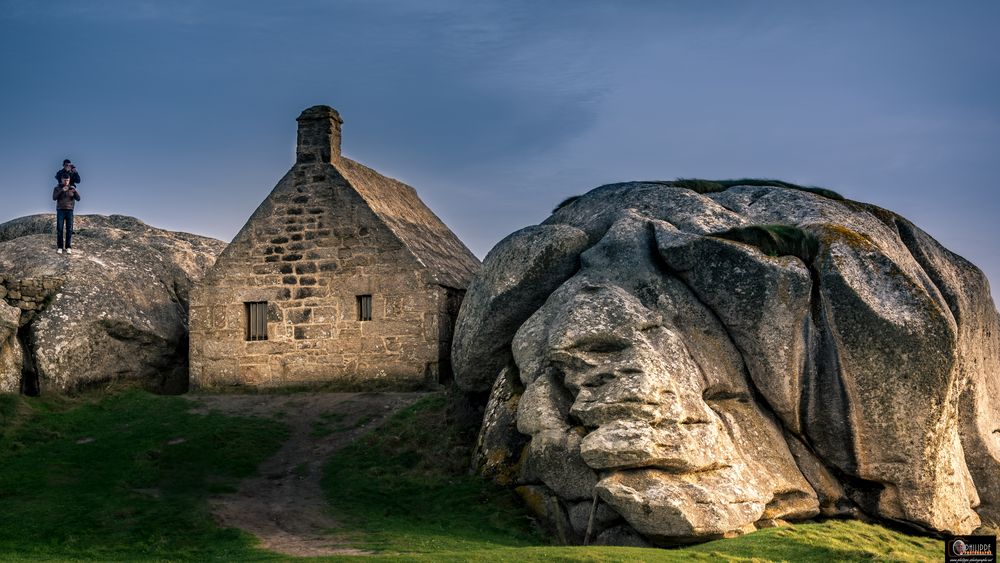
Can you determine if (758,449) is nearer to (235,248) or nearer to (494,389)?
(494,389)

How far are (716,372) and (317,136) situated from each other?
12201 mm

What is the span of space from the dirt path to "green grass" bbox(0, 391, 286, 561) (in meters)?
0.39

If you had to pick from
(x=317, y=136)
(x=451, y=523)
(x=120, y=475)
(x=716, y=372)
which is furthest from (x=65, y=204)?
(x=716, y=372)

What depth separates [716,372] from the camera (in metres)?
16.9

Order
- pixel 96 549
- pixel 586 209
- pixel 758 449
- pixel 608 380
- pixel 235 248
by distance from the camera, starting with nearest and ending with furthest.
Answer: pixel 96 549
pixel 608 380
pixel 758 449
pixel 586 209
pixel 235 248

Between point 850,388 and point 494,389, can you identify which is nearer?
point 850,388

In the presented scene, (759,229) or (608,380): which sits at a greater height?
(759,229)

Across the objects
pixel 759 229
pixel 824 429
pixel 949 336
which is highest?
pixel 759 229

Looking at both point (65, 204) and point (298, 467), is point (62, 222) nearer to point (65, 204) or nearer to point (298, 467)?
point (65, 204)

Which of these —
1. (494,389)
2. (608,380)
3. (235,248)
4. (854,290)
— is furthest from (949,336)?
(235,248)

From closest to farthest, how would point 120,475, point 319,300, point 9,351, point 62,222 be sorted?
point 120,475, point 9,351, point 319,300, point 62,222

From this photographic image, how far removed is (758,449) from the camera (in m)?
16.4

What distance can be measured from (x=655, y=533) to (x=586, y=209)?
7924 millimetres

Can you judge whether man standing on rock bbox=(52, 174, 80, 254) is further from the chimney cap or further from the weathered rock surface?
the chimney cap
